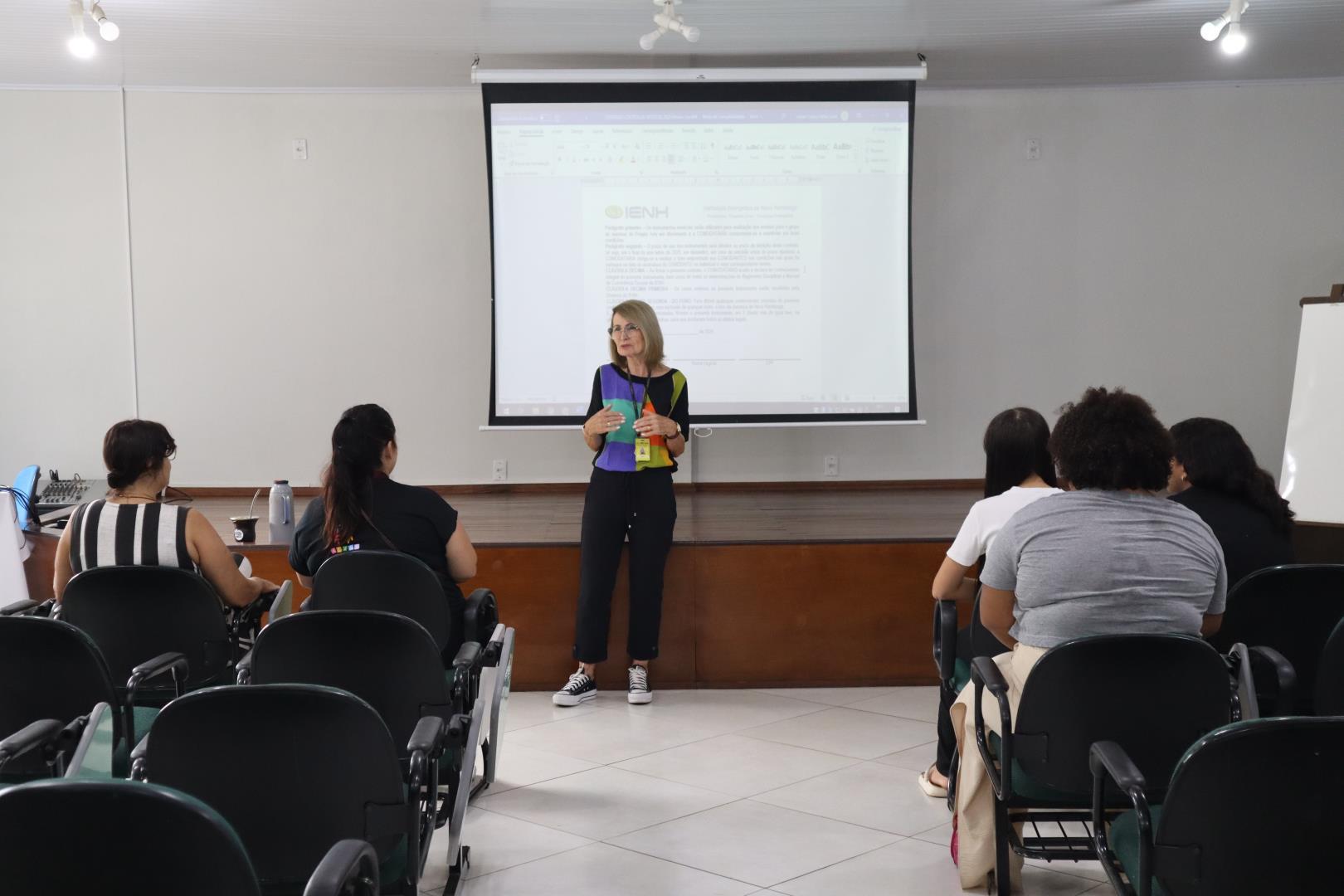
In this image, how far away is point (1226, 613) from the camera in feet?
9.07

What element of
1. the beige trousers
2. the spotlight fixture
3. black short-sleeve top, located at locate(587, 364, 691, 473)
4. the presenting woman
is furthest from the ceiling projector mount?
the beige trousers

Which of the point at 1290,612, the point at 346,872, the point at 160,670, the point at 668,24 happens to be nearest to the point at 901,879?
the point at 1290,612

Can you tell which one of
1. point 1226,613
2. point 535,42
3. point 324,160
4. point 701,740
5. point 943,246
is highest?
point 535,42

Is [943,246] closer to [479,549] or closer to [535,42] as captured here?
[535,42]

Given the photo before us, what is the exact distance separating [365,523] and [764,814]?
137 cm

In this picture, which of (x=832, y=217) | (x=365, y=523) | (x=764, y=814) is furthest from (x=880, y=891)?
(x=832, y=217)

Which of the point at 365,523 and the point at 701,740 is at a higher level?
the point at 365,523

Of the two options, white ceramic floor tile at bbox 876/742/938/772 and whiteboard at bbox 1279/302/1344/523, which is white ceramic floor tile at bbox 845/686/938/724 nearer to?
white ceramic floor tile at bbox 876/742/938/772

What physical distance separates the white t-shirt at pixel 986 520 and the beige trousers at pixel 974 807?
0.36 meters

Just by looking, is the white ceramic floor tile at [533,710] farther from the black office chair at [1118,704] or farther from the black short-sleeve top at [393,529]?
the black office chair at [1118,704]

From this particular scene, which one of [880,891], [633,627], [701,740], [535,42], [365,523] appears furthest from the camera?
[535,42]

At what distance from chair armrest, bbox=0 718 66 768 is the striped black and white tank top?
36.0 inches

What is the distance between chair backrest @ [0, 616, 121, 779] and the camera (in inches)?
88.5

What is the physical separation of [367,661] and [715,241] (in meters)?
4.04
